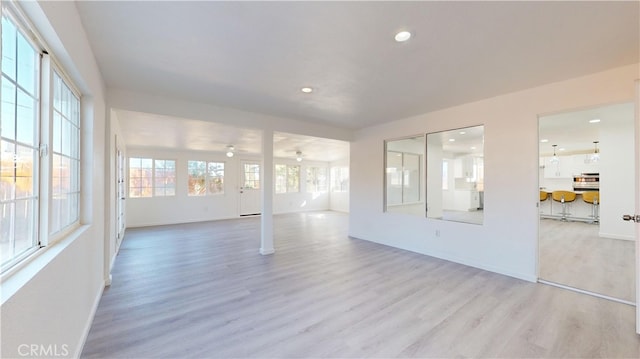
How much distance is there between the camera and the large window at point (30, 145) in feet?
3.94

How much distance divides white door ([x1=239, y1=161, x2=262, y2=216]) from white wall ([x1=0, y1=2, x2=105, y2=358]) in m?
6.17

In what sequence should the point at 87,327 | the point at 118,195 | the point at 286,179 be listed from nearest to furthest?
the point at 87,327, the point at 118,195, the point at 286,179

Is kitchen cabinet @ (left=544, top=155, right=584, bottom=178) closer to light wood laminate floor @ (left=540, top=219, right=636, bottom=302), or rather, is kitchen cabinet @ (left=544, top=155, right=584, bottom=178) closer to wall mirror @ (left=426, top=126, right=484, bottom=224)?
light wood laminate floor @ (left=540, top=219, right=636, bottom=302)

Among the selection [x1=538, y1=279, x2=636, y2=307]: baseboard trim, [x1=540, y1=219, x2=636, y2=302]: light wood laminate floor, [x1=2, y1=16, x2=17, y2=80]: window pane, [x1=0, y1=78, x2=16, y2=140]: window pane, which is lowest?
[x1=538, y1=279, x2=636, y2=307]: baseboard trim

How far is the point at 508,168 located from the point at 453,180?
2.60 m

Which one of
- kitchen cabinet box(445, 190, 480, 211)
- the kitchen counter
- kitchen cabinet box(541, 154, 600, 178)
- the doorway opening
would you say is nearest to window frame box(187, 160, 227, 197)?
kitchen cabinet box(445, 190, 480, 211)

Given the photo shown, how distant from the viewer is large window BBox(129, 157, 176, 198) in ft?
23.7

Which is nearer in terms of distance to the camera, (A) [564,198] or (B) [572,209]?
(A) [564,198]

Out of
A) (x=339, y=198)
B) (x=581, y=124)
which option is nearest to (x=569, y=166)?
(x=581, y=124)

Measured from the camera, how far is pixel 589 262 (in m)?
3.93

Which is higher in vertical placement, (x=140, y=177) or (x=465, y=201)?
(x=140, y=177)

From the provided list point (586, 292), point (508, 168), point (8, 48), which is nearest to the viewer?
point (8, 48)

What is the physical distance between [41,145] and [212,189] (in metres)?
7.29

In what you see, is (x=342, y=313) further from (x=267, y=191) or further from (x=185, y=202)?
(x=185, y=202)
